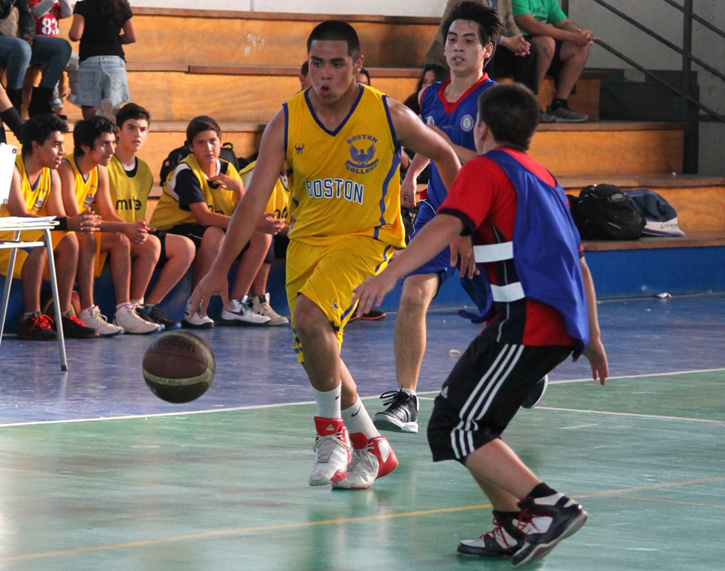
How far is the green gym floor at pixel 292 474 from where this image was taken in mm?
4109

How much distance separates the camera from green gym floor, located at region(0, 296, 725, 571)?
411cm

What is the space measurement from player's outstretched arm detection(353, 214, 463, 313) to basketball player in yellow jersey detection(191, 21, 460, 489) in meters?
1.06

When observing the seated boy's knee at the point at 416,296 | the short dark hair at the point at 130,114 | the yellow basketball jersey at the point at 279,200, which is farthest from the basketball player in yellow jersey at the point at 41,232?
the seated boy's knee at the point at 416,296

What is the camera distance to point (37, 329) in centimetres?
942

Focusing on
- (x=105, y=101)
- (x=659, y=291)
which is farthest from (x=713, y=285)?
(x=105, y=101)

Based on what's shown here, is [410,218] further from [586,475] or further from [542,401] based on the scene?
[586,475]

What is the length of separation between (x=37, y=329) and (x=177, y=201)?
1.60 m

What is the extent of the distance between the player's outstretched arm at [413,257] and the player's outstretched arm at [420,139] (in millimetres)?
1339

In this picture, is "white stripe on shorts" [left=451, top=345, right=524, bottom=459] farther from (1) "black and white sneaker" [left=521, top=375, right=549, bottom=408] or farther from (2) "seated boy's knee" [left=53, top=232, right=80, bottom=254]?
(2) "seated boy's knee" [left=53, top=232, right=80, bottom=254]

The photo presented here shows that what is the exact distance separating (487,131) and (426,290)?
2344 millimetres

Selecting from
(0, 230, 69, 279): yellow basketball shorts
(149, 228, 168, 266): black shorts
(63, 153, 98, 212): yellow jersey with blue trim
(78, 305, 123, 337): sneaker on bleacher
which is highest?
(63, 153, 98, 212): yellow jersey with blue trim

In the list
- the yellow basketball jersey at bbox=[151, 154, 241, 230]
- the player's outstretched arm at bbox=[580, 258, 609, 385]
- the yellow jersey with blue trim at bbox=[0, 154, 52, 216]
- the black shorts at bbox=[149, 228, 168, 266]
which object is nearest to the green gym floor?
the player's outstretched arm at bbox=[580, 258, 609, 385]

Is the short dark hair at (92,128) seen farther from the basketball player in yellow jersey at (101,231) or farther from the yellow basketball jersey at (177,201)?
the yellow basketball jersey at (177,201)

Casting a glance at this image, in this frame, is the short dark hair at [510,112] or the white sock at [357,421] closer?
the short dark hair at [510,112]
